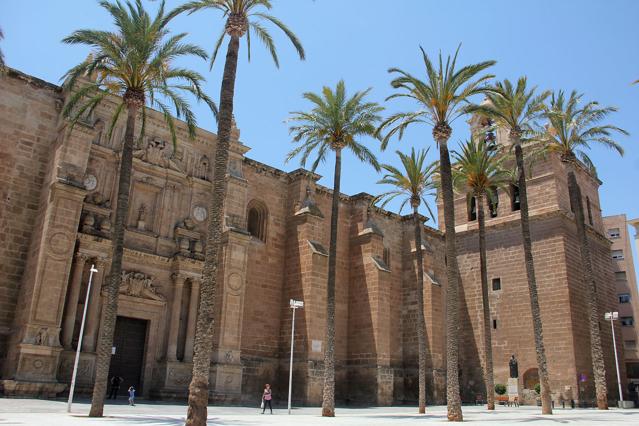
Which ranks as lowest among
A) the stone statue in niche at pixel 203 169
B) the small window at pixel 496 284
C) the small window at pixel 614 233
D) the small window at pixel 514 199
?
the small window at pixel 496 284

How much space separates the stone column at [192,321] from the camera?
2112 cm

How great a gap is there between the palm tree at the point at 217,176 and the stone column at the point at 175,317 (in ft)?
27.4

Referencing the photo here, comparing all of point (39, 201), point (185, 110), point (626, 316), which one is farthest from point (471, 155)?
point (626, 316)

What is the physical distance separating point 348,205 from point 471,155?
Answer: 791 cm

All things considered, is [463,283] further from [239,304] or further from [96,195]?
[96,195]

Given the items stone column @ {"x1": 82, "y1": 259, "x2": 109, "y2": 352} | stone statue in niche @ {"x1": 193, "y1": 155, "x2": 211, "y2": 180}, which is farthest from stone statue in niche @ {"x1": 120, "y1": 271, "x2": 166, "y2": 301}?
stone statue in niche @ {"x1": 193, "y1": 155, "x2": 211, "y2": 180}

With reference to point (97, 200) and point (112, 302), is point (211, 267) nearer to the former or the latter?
point (112, 302)

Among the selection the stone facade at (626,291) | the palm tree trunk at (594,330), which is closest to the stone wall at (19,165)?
the palm tree trunk at (594,330)

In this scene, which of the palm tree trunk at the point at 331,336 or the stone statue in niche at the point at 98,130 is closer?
the palm tree trunk at the point at 331,336

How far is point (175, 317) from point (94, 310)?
124 inches

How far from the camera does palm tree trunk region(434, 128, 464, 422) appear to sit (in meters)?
15.4

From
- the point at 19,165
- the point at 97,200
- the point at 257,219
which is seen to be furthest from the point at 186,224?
the point at 19,165

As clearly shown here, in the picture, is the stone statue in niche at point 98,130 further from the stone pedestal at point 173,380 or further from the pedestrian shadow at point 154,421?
the pedestrian shadow at point 154,421

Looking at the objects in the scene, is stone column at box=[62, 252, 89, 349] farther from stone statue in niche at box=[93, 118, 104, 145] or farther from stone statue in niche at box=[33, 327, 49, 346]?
stone statue in niche at box=[93, 118, 104, 145]
